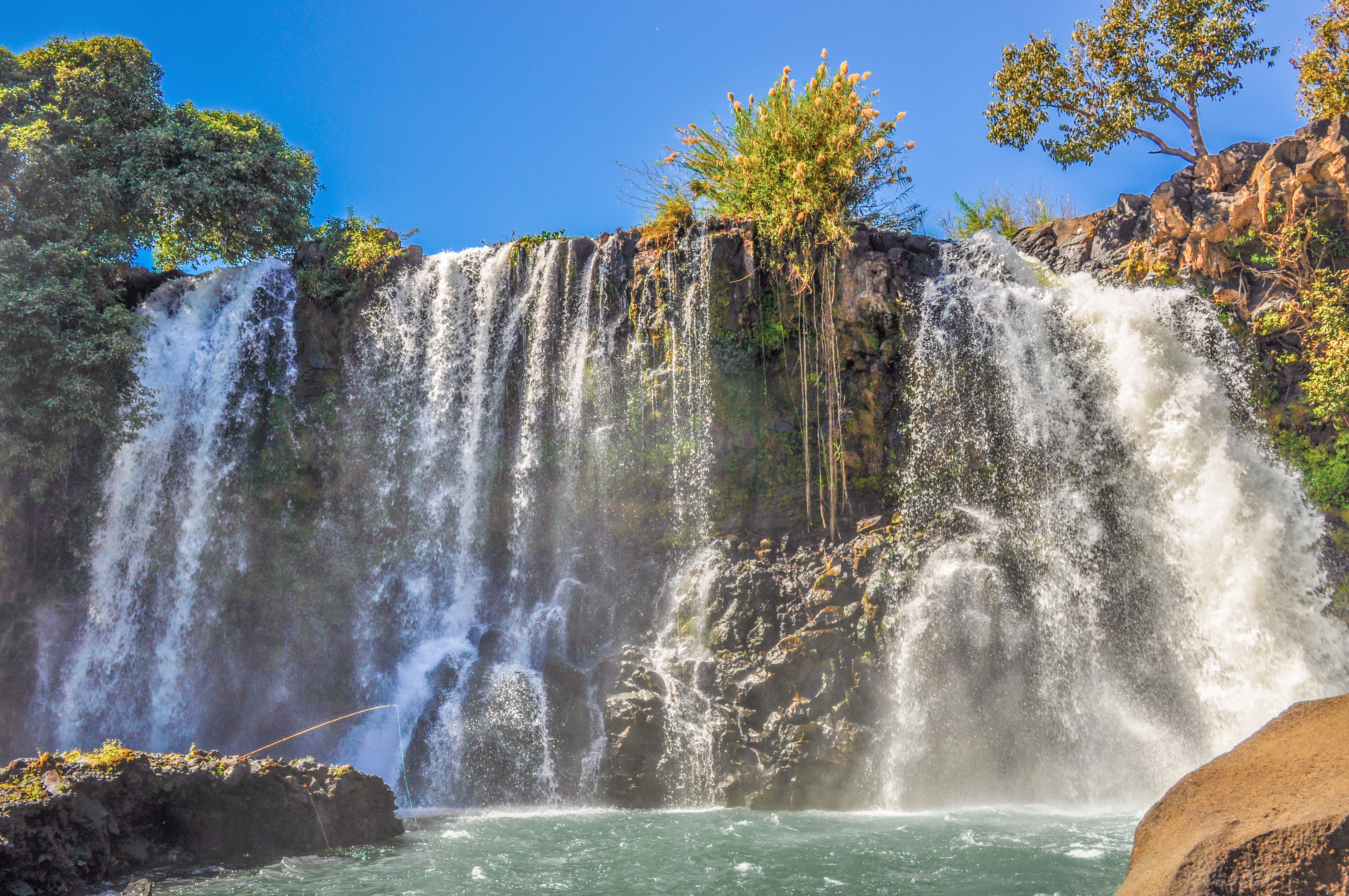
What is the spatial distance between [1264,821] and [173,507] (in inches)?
637

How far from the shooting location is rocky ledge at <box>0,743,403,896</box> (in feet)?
24.0

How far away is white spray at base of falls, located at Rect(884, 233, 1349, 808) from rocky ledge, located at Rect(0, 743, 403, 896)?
7.01 metres

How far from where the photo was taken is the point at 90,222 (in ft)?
57.5

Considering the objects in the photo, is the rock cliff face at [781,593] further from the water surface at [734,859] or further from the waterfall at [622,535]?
the water surface at [734,859]

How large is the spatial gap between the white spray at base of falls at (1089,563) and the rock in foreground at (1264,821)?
6553 millimetres

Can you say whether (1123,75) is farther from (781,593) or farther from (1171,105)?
(781,593)

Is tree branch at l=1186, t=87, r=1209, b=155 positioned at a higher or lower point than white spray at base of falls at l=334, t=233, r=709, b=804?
higher

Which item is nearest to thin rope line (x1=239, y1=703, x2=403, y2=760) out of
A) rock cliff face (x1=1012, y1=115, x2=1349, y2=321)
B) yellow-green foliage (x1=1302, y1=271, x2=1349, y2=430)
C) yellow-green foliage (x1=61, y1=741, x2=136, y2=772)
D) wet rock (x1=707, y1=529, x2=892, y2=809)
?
yellow-green foliage (x1=61, y1=741, x2=136, y2=772)

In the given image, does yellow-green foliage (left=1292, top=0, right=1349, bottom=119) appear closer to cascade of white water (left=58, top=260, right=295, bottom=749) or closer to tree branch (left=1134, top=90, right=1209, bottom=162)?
tree branch (left=1134, top=90, right=1209, bottom=162)

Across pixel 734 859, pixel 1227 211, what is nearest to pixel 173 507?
pixel 734 859

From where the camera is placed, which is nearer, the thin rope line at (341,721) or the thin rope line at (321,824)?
the thin rope line at (321,824)

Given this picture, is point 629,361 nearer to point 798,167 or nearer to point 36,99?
point 798,167

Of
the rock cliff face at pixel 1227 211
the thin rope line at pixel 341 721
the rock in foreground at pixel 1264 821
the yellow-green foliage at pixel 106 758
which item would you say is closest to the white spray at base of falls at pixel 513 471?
the thin rope line at pixel 341 721

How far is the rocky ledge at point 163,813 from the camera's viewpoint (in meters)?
7.32
